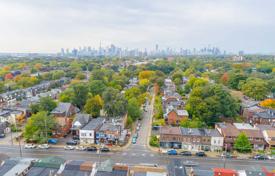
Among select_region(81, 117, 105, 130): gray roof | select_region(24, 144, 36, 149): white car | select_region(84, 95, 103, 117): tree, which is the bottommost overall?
select_region(24, 144, 36, 149): white car

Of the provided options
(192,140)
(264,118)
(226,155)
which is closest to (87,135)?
(192,140)

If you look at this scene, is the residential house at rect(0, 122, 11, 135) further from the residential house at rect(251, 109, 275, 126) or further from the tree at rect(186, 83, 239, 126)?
the residential house at rect(251, 109, 275, 126)

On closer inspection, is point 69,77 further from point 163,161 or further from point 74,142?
point 163,161

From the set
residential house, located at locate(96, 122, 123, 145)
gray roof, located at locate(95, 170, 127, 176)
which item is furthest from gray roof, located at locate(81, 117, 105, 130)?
gray roof, located at locate(95, 170, 127, 176)

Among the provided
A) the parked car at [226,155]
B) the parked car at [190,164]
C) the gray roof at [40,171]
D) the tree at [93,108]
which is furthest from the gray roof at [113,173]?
the tree at [93,108]

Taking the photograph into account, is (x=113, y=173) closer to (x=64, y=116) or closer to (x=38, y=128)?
(x=38, y=128)

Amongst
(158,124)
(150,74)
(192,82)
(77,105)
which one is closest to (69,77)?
(150,74)
